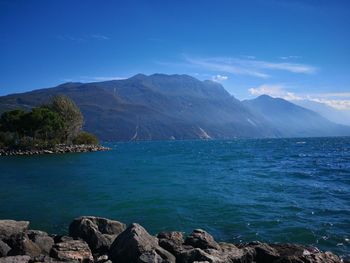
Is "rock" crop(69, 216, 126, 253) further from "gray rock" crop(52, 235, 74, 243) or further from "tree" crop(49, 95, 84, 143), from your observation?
"tree" crop(49, 95, 84, 143)

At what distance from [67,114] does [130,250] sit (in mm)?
115055

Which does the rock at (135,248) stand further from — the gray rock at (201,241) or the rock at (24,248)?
the rock at (24,248)

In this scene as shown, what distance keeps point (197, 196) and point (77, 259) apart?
20.1 meters

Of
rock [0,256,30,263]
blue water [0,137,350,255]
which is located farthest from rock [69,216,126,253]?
blue water [0,137,350,255]

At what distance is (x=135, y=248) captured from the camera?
14766 millimetres

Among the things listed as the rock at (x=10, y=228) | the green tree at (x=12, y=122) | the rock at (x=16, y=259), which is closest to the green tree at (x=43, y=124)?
the green tree at (x=12, y=122)

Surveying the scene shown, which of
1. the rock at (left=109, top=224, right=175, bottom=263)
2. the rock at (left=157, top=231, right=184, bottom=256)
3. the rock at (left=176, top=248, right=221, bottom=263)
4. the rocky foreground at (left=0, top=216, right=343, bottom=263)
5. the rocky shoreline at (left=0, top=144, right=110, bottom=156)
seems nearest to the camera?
the rock at (left=176, top=248, right=221, bottom=263)

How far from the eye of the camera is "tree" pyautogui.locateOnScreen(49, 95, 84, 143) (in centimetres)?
12425

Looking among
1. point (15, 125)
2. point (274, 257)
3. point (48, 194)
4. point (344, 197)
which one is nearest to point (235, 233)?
point (274, 257)

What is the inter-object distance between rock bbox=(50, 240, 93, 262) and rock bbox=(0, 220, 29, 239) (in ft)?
8.89

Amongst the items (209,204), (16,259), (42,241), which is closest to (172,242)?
(42,241)

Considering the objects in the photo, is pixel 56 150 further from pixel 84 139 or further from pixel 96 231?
pixel 96 231

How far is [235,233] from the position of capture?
72.6 ft

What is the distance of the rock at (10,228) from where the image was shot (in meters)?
17.3
